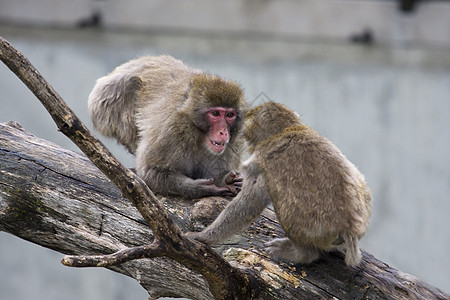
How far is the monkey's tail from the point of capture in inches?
172

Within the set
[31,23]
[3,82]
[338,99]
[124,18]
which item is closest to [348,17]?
[338,99]

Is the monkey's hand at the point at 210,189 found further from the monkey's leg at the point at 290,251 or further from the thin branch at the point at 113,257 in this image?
the thin branch at the point at 113,257

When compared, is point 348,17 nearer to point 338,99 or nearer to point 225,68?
point 338,99

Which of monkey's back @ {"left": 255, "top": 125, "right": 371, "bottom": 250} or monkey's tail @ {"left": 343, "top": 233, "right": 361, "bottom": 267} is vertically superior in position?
monkey's back @ {"left": 255, "top": 125, "right": 371, "bottom": 250}

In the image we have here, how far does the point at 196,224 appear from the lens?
5.07 meters

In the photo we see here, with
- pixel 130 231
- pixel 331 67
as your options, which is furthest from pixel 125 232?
pixel 331 67

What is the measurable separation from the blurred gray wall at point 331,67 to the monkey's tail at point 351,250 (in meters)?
6.24

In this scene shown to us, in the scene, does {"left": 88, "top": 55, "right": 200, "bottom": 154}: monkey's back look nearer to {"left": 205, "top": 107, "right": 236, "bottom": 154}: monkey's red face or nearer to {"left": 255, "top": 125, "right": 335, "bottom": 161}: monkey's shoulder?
{"left": 205, "top": 107, "right": 236, "bottom": 154}: monkey's red face

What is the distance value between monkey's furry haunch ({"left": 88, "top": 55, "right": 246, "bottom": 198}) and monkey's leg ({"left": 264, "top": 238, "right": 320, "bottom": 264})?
34.0 inches

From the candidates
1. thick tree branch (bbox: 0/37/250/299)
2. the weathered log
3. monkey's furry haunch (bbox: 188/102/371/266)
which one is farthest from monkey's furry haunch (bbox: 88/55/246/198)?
→ thick tree branch (bbox: 0/37/250/299)

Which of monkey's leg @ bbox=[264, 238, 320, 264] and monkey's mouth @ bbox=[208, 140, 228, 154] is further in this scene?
monkey's mouth @ bbox=[208, 140, 228, 154]

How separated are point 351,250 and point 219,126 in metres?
1.76

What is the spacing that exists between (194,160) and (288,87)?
5.31 m

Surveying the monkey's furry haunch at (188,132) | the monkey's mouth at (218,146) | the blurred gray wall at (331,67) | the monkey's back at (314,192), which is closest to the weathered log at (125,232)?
the monkey's furry haunch at (188,132)
